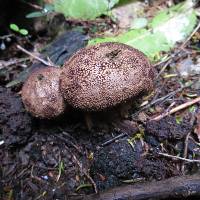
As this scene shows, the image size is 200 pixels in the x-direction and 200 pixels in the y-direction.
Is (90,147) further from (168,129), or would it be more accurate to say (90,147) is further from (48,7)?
(48,7)

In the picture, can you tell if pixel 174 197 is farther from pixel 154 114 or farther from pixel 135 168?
pixel 154 114

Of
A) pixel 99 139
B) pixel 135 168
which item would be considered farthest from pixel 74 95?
pixel 135 168

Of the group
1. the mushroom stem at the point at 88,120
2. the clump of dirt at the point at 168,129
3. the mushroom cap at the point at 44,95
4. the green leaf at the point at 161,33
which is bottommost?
the clump of dirt at the point at 168,129

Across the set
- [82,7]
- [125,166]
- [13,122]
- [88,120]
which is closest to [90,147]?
[88,120]

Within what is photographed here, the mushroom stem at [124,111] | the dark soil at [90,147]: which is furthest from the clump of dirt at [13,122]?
the mushroom stem at [124,111]

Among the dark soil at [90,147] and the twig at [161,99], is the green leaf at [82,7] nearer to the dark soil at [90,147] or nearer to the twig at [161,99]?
the dark soil at [90,147]

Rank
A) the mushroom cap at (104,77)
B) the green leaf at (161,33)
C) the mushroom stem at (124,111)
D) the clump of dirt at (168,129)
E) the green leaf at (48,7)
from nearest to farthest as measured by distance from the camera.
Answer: the mushroom cap at (104,77) → the clump of dirt at (168,129) → the mushroom stem at (124,111) → the green leaf at (161,33) → the green leaf at (48,7)

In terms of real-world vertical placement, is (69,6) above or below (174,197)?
above

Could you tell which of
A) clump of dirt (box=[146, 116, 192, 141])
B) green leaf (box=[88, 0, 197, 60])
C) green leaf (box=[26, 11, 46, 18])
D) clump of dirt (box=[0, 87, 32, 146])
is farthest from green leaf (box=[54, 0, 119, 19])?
clump of dirt (box=[146, 116, 192, 141])
